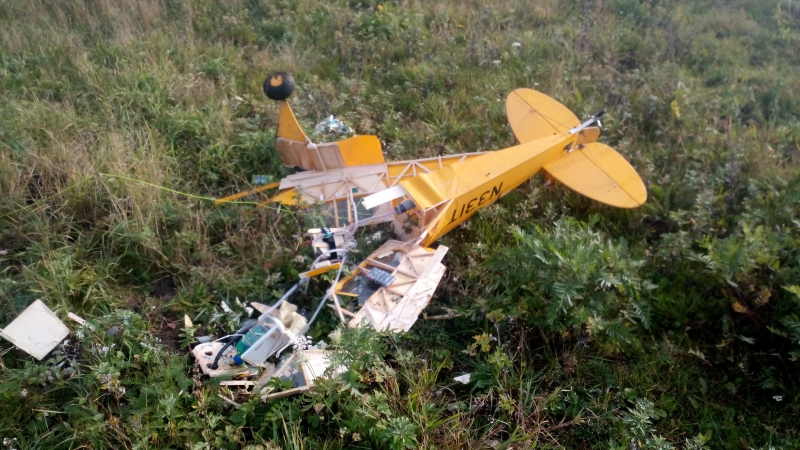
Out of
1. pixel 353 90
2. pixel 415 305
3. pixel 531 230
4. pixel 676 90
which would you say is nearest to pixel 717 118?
pixel 676 90

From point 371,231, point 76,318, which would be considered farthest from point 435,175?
point 76,318

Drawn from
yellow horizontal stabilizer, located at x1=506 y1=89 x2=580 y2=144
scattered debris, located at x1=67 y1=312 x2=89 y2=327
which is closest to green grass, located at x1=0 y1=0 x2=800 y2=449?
scattered debris, located at x1=67 y1=312 x2=89 y2=327

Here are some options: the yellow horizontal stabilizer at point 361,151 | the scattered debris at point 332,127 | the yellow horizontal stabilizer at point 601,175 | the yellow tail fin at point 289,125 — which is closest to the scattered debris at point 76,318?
the yellow tail fin at point 289,125

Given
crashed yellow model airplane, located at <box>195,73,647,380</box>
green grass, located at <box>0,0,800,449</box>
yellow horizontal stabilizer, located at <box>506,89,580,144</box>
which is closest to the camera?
green grass, located at <box>0,0,800,449</box>

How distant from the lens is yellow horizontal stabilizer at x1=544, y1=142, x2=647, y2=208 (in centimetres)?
425

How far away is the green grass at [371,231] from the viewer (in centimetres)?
290

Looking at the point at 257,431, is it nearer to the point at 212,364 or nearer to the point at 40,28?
the point at 212,364

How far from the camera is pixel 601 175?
4.44 meters

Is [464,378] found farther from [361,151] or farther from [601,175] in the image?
[601,175]

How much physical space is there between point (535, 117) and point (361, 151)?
1678mm

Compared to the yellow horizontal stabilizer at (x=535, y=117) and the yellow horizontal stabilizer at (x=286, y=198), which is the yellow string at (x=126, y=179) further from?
the yellow horizontal stabilizer at (x=535, y=117)

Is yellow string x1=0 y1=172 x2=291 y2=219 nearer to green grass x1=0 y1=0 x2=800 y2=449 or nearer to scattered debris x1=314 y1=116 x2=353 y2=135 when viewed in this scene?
green grass x1=0 y1=0 x2=800 y2=449

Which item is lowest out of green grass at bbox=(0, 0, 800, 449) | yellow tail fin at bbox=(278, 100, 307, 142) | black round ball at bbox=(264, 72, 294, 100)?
green grass at bbox=(0, 0, 800, 449)

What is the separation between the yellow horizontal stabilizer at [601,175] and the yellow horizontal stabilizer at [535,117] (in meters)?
0.27
